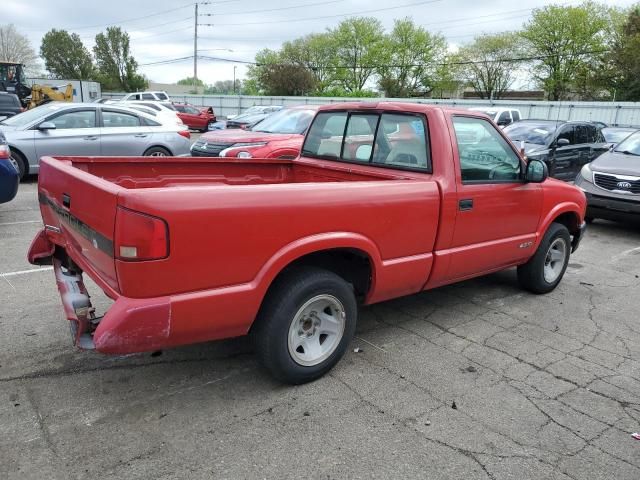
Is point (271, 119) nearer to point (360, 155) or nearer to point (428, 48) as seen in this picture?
point (360, 155)

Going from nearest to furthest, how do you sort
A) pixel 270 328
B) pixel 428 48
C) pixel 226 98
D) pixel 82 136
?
1. pixel 270 328
2. pixel 82 136
3. pixel 226 98
4. pixel 428 48

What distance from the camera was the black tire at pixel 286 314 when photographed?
3.10m

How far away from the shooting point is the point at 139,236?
2.50m

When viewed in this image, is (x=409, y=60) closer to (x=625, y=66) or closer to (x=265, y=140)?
(x=625, y=66)

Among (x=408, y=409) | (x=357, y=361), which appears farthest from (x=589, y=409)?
(x=357, y=361)

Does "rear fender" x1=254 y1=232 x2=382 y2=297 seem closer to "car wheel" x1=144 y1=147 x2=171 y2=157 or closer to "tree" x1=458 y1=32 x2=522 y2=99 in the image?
"car wheel" x1=144 y1=147 x2=171 y2=157

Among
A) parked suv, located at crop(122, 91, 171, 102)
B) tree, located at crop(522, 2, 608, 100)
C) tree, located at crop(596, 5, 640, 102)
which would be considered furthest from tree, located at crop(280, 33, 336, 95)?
parked suv, located at crop(122, 91, 171, 102)

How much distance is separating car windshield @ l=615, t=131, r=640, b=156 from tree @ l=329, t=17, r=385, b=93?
66.0m

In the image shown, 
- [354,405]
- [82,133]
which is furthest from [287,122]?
[354,405]

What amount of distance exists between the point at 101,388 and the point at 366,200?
207cm

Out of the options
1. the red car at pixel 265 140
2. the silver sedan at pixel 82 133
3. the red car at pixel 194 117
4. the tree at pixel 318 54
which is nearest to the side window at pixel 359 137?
the red car at pixel 265 140

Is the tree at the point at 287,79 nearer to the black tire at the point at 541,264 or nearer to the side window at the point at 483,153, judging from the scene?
the black tire at the point at 541,264

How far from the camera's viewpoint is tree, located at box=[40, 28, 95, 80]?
72938 millimetres

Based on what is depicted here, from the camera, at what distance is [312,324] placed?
11.2 ft
